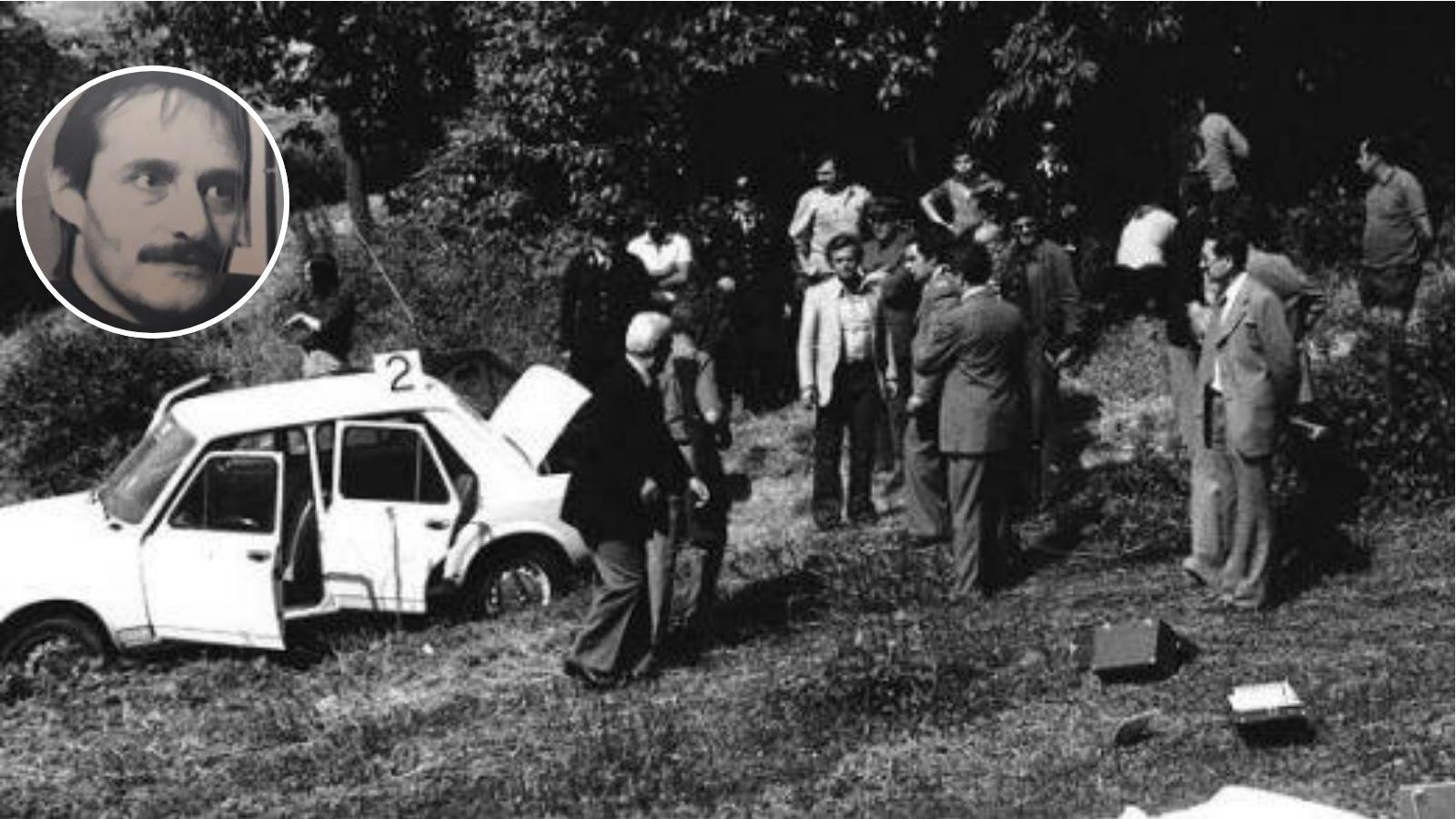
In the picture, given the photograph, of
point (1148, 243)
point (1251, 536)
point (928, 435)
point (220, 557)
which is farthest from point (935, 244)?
point (220, 557)

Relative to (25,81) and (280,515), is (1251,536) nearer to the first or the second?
(280,515)

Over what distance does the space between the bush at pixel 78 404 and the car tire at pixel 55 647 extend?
24.4 ft

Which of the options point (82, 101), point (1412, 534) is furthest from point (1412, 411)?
point (82, 101)

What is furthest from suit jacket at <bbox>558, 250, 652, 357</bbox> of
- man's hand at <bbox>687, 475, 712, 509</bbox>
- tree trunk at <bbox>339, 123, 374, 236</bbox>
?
tree trunk at <bbox>339, 123, 374, 236</bbox>

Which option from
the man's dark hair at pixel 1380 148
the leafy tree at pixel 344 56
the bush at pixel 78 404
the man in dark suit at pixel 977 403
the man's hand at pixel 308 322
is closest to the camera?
the man in dark suit at pixel 977 403

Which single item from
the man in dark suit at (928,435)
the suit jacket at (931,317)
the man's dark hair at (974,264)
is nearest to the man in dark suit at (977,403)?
the man's dark hair at (974,264)

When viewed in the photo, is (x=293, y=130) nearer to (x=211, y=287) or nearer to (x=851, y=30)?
(x=851, y=30)

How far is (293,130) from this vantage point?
66.7ft

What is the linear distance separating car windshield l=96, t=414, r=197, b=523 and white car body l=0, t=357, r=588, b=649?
0.01 m

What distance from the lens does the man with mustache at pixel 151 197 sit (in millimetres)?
10844

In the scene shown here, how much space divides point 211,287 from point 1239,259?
213 inches

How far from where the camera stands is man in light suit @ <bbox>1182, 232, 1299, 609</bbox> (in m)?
9.51

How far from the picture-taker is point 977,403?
34.0ft

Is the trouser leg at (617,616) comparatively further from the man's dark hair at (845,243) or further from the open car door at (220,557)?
the man's dark hair at (845,243)
